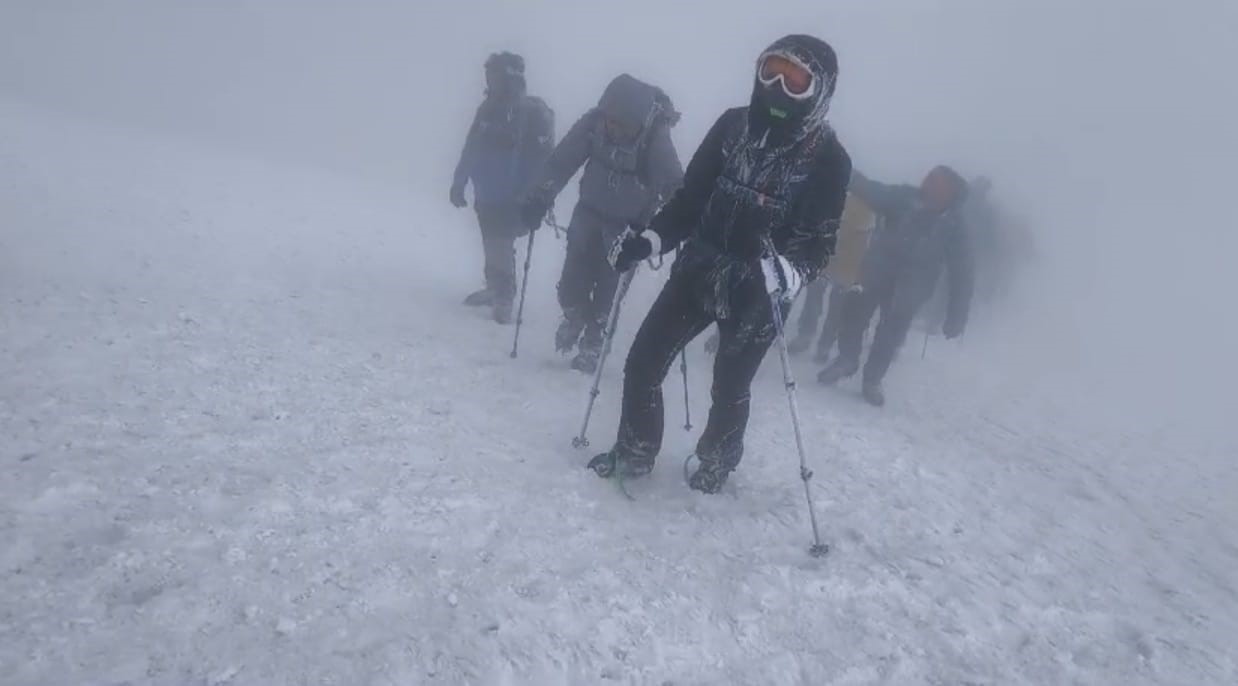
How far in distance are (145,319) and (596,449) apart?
15.5 ft

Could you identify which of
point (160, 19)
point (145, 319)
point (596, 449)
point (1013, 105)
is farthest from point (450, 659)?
point (1013, 105)

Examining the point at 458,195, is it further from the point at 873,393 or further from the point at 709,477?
the point at 873,393

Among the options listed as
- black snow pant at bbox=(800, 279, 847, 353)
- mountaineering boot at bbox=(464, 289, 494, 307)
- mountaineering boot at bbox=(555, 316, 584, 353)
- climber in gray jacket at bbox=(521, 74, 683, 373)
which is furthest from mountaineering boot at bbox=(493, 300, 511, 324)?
black snow pant at bbox=(800, 279, 847, 353)

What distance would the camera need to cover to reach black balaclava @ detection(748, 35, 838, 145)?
14.4ft

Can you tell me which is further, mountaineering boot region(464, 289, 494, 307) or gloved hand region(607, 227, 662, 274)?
mountaineering boot region(464, 289, 494, 307)

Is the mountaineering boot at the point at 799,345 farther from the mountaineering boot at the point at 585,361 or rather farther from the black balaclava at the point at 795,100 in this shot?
the black balaclava at the point at 795,100

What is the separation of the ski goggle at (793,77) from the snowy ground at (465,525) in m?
3.09

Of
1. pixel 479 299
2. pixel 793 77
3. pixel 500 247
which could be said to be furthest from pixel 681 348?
pixel 479 299

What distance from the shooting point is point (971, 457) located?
8109 mm

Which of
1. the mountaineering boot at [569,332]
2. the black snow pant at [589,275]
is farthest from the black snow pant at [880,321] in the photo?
the mountaineering boot at [569,332]

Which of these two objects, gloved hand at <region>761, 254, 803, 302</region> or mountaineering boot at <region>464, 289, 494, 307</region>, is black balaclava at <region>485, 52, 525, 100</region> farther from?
gloved hand at <region>761, 254, 803, 302</region>

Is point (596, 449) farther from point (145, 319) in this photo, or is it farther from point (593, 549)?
point (145, 319)

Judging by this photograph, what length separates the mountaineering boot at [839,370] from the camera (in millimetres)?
10062

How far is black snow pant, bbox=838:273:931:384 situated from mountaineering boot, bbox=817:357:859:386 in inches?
2.0
